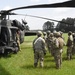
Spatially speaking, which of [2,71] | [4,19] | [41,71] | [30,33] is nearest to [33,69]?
[41,71]

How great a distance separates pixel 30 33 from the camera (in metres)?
26.4

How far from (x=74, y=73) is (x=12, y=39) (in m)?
6.40

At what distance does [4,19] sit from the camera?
15445mm

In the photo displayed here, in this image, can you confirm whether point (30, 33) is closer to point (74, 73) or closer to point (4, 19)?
point (4, 19)

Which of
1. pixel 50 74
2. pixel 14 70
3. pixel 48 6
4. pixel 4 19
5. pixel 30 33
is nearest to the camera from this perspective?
pixel 48 6

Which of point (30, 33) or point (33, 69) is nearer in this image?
point (33, 69)

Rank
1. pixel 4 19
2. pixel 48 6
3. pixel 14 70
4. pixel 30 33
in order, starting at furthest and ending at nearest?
pixel 30 33
pixel 4 19
pixel 14 70
pixel 48 6

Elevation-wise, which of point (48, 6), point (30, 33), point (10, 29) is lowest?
point (30, 33)

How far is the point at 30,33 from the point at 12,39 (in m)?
10.3

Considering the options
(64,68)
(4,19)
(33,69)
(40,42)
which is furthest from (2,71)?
(4,19)

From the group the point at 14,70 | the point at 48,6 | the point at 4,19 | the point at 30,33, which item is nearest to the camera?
the point at 48,6

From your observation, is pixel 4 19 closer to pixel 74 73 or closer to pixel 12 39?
pixel 12 39

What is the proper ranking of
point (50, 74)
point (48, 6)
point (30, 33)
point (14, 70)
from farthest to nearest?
point (30, 33) < point (14, 70) < point (50, 74) < point (48, 6)

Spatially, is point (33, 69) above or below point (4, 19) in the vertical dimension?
below
